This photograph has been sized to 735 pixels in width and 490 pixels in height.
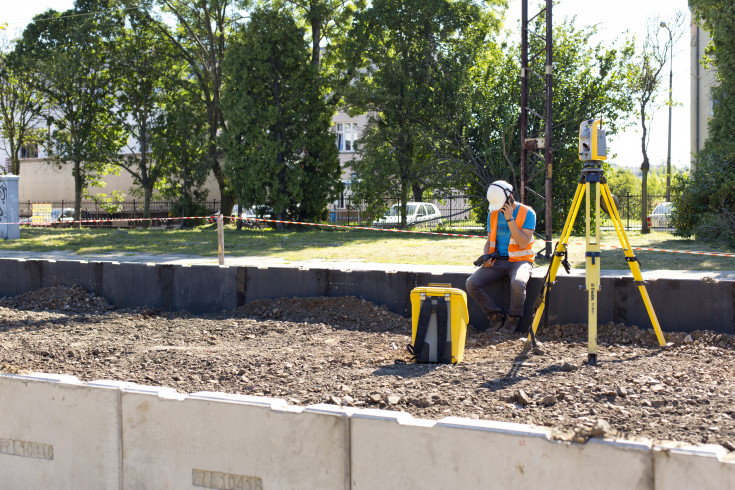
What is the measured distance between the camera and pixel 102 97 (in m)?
33.1

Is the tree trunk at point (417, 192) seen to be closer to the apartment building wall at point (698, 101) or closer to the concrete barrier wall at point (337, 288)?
the concrete barrier wall at point (337, 288)

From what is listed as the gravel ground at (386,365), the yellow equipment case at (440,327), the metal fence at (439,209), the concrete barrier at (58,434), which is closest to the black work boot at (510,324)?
the gravel ground at (386,365)

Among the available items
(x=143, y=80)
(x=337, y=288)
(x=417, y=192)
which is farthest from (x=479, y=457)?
(x=143, y=80)

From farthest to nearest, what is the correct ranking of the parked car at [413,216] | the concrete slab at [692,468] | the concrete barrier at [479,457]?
the parked car at [413,216]
the concrete barrier at [479,457]
the concrete slab at [692,468]

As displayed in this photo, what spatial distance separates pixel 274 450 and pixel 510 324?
4.47 meters

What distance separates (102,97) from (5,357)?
1145 inches

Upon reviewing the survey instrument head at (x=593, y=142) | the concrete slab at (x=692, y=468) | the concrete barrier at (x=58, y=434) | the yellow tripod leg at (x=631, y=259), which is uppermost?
the survey instrument head at (x=593, y=142)

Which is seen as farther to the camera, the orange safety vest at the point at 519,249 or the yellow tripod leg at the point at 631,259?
the orange safety vest at the point at 519,249

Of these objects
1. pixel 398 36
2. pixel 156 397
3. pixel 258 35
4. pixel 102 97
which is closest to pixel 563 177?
pixel 398 36

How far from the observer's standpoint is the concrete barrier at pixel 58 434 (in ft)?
14.0

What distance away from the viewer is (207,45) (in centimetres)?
3164

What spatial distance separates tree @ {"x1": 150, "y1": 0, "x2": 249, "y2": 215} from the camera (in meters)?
29.9

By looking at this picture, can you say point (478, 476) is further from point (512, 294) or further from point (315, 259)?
point (315, 259)

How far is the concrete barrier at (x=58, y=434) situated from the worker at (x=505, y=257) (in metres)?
4.53
